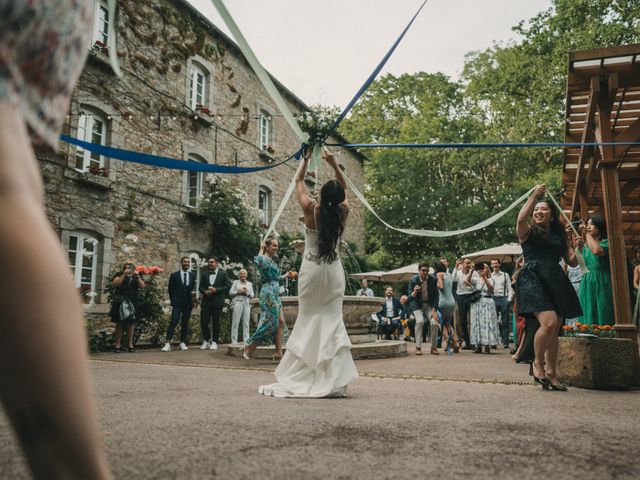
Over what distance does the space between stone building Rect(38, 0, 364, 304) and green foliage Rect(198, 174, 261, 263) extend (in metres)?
0.39

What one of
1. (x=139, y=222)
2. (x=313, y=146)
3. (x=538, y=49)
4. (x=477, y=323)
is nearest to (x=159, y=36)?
(x=139, y=222)

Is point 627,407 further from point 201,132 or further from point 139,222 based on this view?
point 201,132

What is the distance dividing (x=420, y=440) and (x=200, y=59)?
16045 mm

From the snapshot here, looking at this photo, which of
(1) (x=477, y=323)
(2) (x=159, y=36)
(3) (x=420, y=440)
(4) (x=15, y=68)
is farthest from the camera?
(2) (x=159, y=36)

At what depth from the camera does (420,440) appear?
276 centimetres

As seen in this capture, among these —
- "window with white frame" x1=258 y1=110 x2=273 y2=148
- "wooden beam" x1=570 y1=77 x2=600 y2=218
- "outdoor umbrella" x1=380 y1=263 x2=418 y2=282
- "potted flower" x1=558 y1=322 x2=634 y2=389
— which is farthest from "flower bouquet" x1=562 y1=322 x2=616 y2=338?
"window with white frame" x1=258 y1=110 x2=273 y2=148

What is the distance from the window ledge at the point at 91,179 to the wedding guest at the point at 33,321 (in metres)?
12.7

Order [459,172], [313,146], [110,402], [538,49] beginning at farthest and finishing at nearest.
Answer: [459,172] < [538,49] < [313,146] < [110,402]

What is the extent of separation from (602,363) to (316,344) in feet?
9.73

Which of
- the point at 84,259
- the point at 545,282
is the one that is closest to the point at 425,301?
the point at 545,282

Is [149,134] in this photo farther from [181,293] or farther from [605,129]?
[605,129]

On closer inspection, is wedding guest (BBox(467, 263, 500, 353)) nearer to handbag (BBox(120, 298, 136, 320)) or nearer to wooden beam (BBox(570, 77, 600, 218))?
wooden beam (BBox(570, 77, 600, 218))

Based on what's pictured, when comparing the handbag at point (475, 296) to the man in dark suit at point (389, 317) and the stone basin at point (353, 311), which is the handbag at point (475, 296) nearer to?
the stone basin at point (353, 311)

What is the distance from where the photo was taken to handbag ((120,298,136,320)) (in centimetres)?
1120
